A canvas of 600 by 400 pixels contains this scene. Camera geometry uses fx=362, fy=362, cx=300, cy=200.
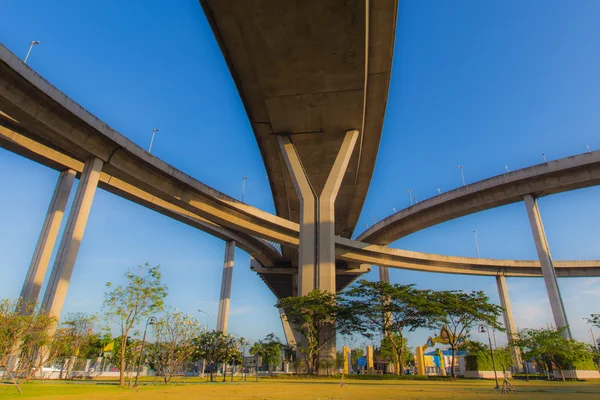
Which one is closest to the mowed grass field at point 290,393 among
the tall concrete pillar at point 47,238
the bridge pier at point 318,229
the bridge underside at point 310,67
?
the bridge pier at point 318,229

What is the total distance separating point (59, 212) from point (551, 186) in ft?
146

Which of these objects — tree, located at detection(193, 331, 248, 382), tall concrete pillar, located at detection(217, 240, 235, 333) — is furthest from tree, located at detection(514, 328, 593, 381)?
tall concrete pillar, located at detection(217, 240, 235, 333)

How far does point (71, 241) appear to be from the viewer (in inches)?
981

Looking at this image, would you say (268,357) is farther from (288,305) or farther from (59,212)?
(59,212)

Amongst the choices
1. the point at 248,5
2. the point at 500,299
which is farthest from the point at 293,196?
the point at 500,299

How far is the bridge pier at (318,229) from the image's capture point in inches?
1033

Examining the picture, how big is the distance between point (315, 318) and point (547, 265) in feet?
89.4

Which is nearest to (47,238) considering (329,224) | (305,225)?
(305,225)

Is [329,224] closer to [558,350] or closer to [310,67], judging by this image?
[310,67]

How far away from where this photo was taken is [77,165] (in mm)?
28172

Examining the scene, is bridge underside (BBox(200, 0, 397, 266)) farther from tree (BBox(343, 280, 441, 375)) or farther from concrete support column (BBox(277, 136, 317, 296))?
tree (BBox(343, 280, 441, 375))

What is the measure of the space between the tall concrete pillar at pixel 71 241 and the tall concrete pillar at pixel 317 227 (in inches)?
575

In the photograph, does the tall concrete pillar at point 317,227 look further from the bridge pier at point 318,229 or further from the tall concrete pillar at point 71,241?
the tall concrete pillar at point 71,241

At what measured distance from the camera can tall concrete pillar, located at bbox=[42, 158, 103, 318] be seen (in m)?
23.4
